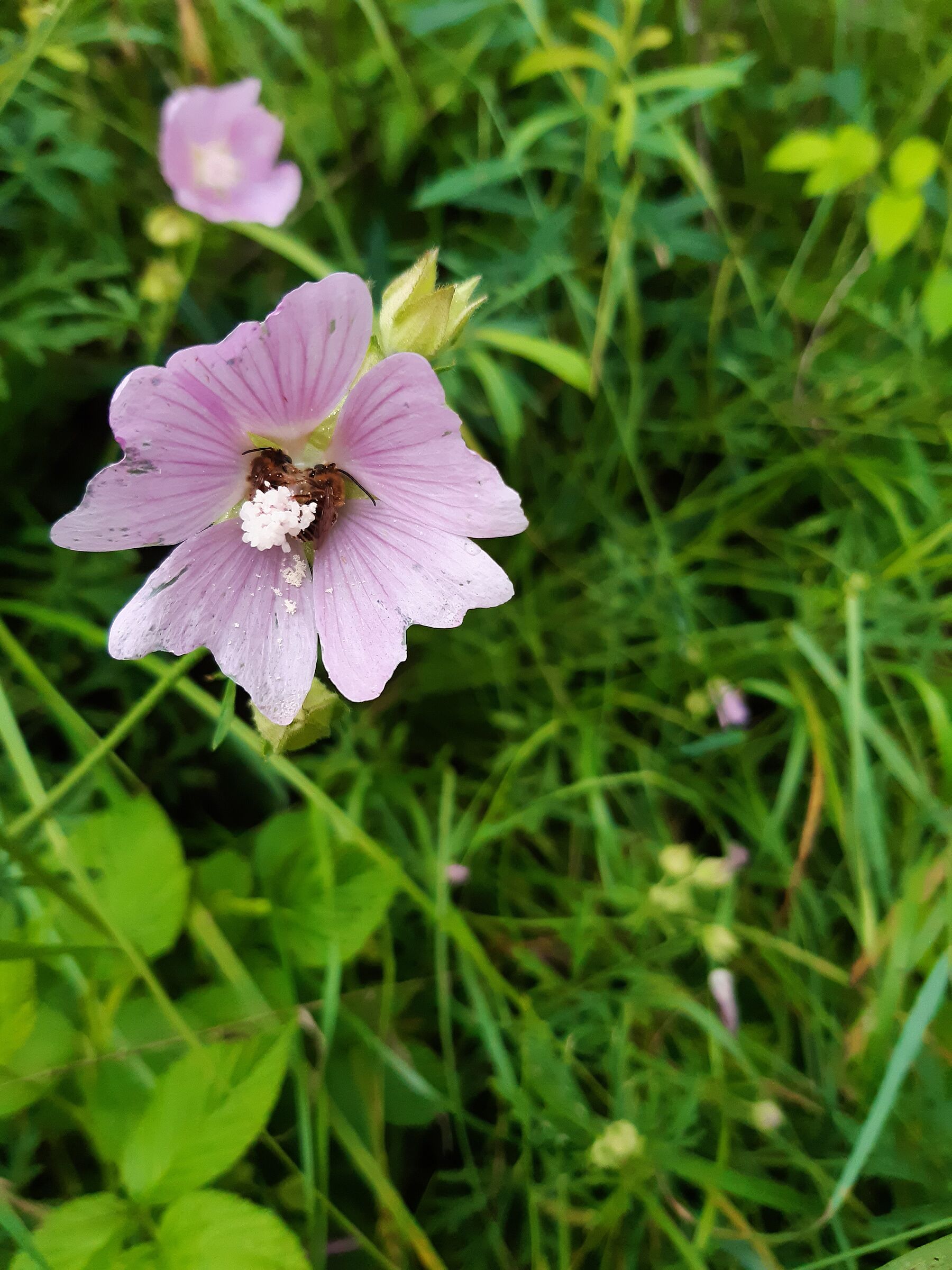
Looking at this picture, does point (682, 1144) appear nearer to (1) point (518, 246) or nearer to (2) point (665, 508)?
(2) point (665, 508)

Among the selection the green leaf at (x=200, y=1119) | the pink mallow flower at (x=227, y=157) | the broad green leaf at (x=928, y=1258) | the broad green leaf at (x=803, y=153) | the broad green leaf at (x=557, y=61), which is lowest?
the broad green leaf at (x=928, y=1258)

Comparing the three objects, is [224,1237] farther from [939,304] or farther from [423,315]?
[939,304]

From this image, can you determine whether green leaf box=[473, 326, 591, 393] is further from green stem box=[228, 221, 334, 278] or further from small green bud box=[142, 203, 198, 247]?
small green bud box=[142, 203, 198, 247]

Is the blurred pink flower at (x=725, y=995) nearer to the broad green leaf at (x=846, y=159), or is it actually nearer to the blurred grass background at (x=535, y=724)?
the blurred grass background at (x=535, y=724)

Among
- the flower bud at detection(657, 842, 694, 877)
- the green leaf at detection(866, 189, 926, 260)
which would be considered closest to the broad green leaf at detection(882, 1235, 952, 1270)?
the flower bud at detection(657, 842, 694, 877)

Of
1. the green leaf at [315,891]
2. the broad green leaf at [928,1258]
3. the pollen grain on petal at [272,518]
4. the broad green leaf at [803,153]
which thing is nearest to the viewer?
the pollen grain on petal at [272,518]

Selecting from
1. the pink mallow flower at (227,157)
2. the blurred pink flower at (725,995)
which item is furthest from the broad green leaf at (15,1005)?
the pink mallow flower at (227,157)
